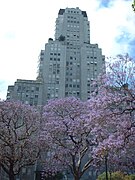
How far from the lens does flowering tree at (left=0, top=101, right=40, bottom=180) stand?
25.5 metres

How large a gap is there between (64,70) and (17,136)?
54.5 meters

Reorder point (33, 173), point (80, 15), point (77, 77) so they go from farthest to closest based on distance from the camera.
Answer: point (80, 15) < point (77, 77) < point (33, 173)

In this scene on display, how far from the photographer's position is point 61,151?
24.2m

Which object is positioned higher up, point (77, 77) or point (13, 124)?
point (77, 77)

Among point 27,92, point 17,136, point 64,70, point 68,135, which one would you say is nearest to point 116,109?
point 68,135

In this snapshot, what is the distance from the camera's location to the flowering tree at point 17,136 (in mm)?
25531

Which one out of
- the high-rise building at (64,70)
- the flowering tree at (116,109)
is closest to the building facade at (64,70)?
the high-rise building at (64,70)

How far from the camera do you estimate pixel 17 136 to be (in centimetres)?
2655

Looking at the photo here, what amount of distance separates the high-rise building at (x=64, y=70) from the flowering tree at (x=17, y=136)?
4125 cm

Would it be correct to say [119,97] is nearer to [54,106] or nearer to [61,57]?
[54,106]

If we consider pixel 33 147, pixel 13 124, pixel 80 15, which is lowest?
pixel 33 147

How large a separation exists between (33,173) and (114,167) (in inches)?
1100

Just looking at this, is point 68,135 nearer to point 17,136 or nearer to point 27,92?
point 17,136

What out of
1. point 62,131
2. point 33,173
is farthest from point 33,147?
point 33,173
